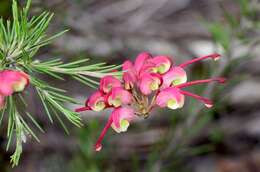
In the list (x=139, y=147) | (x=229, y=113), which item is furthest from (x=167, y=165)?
(x=229, y=113)

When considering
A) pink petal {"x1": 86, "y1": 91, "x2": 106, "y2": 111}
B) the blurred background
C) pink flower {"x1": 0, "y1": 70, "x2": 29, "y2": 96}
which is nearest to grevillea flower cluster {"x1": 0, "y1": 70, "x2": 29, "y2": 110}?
pink flower {"x1": 0, "y1": 70, "x2": 29, "y2": 96}

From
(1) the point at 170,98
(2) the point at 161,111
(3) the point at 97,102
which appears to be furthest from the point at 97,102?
(2) the point at 161,111

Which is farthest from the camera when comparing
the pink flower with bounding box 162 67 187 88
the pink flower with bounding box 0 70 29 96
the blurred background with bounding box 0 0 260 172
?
the blurred background with bounding box 0 0 260 172

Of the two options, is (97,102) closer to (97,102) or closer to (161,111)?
(97,102)

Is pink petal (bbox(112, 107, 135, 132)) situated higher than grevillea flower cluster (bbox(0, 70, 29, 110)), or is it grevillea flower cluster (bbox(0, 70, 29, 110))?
pink petal (bbox(112, 107, 135, 132))

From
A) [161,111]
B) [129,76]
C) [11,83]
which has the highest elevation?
[161,111]

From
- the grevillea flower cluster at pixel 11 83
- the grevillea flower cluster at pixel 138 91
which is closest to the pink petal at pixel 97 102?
the grevillea flower cluster at pixel 138 91

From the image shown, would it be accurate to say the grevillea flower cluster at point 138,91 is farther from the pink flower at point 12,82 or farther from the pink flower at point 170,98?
the pink flower at point 12,82

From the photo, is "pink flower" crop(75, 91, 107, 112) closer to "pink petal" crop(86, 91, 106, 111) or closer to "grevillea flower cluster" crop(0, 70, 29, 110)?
"pink petal" crop(86, 91, 106, 111)
